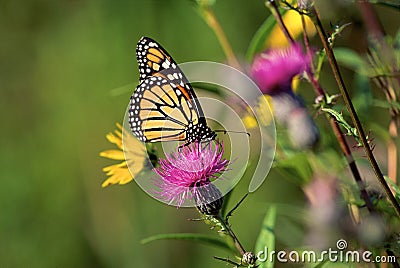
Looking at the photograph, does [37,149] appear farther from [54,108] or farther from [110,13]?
[110,13]

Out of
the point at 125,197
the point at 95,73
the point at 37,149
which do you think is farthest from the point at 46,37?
the point at 125,197

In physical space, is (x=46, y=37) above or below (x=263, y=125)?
above

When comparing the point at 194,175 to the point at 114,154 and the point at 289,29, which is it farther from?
the point at 289,29

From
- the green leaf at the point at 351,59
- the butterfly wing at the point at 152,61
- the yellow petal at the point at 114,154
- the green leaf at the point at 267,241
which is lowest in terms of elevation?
the green leaf at the point at 267,241

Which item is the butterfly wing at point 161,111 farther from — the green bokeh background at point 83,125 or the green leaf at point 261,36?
the green bokeh background at point 83,125

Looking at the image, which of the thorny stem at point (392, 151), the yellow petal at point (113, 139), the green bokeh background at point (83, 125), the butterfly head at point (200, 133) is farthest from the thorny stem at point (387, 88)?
the green bokeh background at point (83, 125)

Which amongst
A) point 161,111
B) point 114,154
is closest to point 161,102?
point 161,111
